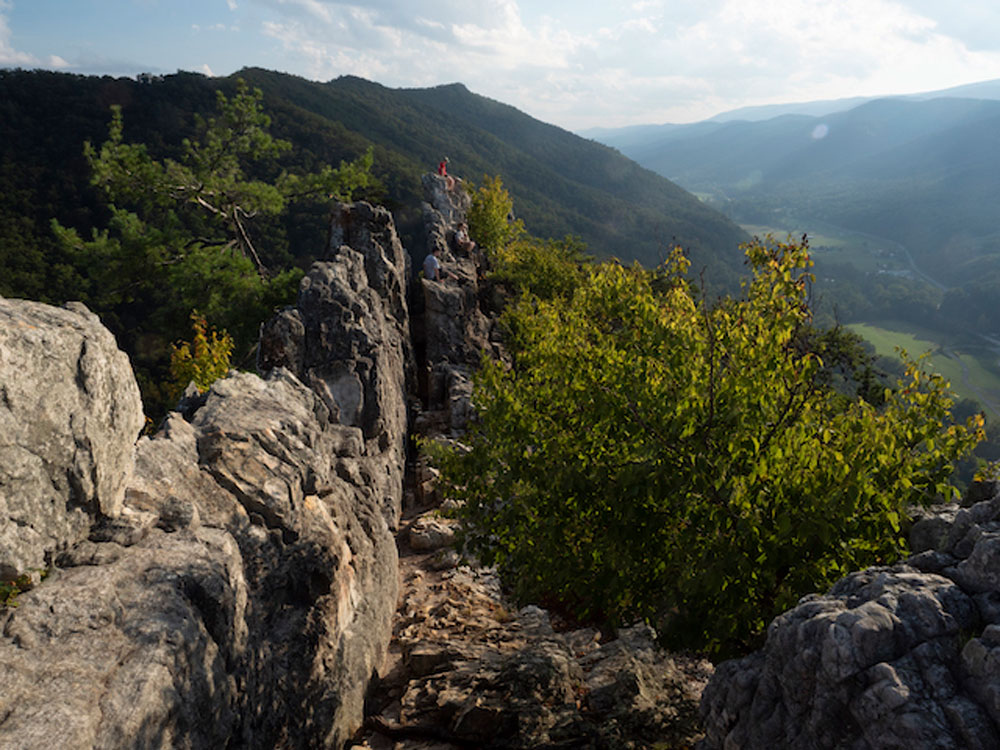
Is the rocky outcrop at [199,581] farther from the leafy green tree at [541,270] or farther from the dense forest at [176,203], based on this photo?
the leafy green tree at [541,270]

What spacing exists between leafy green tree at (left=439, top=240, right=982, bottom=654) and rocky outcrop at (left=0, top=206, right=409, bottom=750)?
3069mm

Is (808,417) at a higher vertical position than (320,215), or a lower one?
lower

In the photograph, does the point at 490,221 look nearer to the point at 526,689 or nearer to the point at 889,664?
the point at 526,689

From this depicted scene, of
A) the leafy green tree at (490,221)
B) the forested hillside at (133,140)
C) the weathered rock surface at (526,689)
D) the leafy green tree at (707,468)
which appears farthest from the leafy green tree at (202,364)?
the leafy green tree at (490,221)

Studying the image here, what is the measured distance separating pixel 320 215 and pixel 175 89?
148 ft

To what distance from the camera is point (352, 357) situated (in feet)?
68.6

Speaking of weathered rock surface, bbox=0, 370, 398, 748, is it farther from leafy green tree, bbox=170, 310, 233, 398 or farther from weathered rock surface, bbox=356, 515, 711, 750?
leafy green tree, bbox=170, 310, 233, 398

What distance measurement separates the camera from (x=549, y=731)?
378 inches

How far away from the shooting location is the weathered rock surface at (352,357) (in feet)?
63.6

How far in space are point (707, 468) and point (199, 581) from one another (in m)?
6.57

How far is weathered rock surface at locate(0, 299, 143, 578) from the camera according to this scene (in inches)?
246

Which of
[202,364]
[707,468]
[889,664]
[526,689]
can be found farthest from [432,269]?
[889,664]

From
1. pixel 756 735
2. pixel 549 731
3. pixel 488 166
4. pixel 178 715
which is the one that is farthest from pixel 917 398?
pixel 488 166

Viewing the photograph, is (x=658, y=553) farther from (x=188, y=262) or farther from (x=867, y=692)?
(x=188, y=262)
